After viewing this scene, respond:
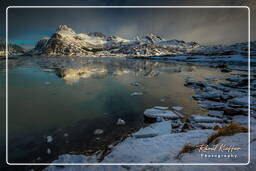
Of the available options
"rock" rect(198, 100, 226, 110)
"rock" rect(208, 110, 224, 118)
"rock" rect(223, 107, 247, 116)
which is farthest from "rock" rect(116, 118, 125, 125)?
"rock" rect(223, 107, 247, 116)

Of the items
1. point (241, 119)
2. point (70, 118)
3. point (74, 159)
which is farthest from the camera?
point (70, 118)

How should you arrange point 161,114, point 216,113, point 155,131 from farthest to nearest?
point 216,113 → point 161,114 → point 155,131

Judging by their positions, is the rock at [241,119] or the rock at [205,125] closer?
the rock at [205,125]

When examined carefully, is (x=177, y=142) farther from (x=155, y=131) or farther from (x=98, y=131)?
(x=98, y=131)

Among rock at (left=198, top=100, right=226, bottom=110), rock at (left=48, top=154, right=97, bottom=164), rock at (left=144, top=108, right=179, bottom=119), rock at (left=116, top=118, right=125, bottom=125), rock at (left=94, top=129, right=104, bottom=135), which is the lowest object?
rock at (left=48, top=154, right=97, bottom=164)

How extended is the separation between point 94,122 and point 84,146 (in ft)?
5.12

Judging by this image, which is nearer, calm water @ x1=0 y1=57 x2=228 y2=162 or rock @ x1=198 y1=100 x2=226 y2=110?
calm water @ x1=0 y1=57 x2=228 y2=162

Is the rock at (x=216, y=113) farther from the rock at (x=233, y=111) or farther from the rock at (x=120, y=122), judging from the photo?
the rock at (x=120, y=122)

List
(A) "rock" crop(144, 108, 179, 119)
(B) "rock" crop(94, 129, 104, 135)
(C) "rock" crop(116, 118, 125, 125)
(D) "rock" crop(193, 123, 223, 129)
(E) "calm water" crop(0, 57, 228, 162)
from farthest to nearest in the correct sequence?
(A) "rock" crop(144, 108, 179, 119) → (C) "rock" crop(116, 118, 125, 125) → (D) "rock" crop(193, 123, 223, 129) → (B) "rock" crop(94, 129, 104, 135) → (E) "calm water" crop(0, 57, 228, 162)

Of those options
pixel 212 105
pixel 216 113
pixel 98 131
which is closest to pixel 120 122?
pixel 98 131

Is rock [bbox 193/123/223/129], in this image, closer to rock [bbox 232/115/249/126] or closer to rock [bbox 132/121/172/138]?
rock [bbox 232/115/249/126]

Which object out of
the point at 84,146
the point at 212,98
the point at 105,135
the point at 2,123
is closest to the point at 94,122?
the point at 105,135

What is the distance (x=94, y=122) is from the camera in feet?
19.7

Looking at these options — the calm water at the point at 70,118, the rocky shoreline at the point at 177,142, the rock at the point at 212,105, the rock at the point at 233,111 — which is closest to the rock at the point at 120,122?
the calm water at the point at 70,118
